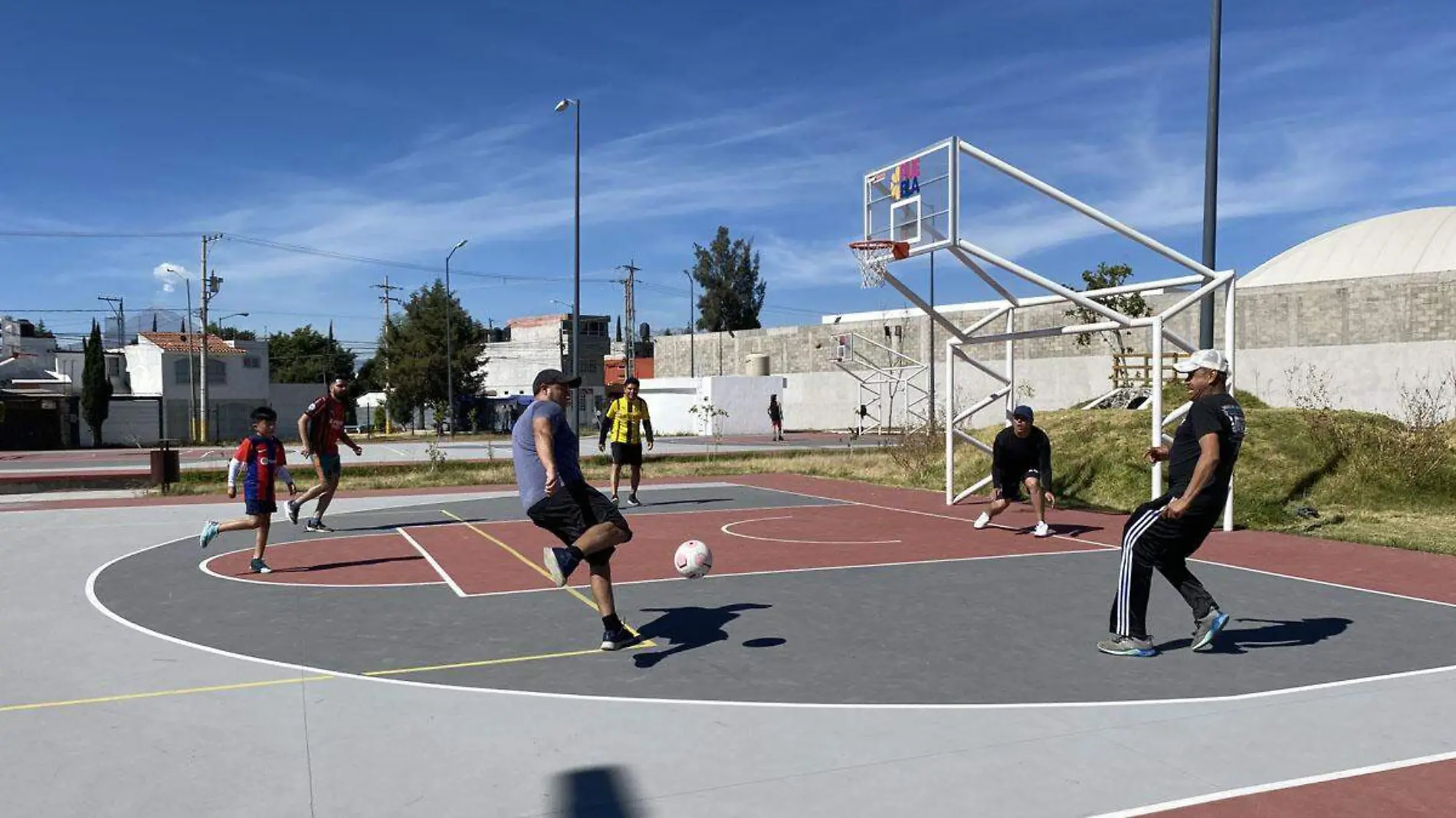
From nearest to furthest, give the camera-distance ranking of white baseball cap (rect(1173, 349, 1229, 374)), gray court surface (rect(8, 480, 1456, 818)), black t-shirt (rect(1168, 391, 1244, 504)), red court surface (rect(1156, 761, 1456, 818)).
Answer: red court surface (rect(1156, 761, 1456, 818))
gray court surface (rect(8, 480, 1456, 818))
black t-shirt (rect(1168, 391, 1244, 504))
white baseball cap (rect(1173, 349, 1229, 374))

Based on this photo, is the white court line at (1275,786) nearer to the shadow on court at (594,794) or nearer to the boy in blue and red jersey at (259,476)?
the shadow on court at (594,794)

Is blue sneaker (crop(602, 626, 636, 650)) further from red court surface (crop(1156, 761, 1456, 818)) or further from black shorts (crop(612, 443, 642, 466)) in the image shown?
black shorts (crop(612, 443, 642, 466))

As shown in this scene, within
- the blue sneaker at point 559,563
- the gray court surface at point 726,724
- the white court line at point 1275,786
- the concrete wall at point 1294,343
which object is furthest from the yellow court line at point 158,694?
the concrete wall at point 1294,343

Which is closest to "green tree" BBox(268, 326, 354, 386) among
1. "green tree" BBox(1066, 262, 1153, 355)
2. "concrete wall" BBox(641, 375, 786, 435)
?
"concrete wall" BBox(641, 375, 786, 435)

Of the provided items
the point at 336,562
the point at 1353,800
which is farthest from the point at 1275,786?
the point at 336,562

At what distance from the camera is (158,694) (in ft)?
19.7

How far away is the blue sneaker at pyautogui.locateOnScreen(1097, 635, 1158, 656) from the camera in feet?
21.9

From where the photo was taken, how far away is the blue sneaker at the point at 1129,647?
6.66 metres

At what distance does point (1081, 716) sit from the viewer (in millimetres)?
5414

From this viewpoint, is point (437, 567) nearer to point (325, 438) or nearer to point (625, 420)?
point (325, 438)

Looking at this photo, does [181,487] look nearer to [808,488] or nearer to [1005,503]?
[808,488]

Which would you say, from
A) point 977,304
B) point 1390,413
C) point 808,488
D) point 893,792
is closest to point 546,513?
point 893,792

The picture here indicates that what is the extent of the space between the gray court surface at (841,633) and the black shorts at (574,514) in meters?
0.83

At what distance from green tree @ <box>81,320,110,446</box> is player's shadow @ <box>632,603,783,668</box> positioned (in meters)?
56.0
